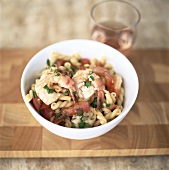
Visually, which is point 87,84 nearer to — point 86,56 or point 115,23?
point 86,56

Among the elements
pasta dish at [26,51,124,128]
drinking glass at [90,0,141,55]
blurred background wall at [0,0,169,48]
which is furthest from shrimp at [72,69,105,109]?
blurred background wall at [0,0,169,48]

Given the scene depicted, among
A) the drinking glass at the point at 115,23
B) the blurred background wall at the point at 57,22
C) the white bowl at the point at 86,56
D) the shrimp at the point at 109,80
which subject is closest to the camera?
the white bowl at the point at 86,56

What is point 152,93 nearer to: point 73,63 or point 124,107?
point 124,107

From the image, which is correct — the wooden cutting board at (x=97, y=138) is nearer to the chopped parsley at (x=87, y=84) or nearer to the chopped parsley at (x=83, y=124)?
the chopped parsley at (x=83, y=124)

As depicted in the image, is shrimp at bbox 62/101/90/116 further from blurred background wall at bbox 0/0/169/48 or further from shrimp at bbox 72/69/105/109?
blurred background wall at bbox 0/0/169/48

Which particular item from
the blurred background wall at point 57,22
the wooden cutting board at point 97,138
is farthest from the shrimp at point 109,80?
the blurred background wall at point 57,22

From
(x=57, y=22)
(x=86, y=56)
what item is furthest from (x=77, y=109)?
(x=57, y=22)
